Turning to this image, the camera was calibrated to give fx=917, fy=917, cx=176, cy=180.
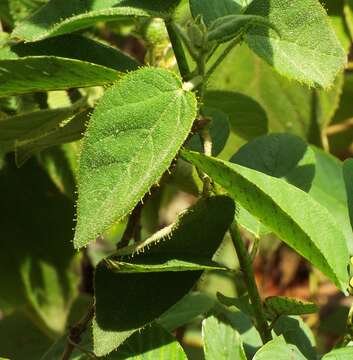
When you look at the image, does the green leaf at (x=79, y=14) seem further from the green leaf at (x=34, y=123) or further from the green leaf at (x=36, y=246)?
the green leaf at (x=36, y=246)

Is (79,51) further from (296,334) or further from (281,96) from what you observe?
(281,96)

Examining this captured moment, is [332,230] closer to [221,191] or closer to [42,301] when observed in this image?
[221,191]

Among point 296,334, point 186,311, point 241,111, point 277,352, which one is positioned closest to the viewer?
point 277,352

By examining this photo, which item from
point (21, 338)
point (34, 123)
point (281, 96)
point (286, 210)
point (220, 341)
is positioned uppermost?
point (286, 210)

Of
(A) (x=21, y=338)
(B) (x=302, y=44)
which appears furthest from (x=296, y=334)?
(A) (x=21, y=338)

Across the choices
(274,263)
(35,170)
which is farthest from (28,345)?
(274,263)

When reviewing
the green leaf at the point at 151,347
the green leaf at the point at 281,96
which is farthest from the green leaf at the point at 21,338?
the green leaf at the point at 281,96

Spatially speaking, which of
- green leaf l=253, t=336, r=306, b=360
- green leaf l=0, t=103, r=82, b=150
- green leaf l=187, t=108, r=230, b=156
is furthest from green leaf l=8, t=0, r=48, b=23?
green leaf l=253, t=336, r=306, b=360
